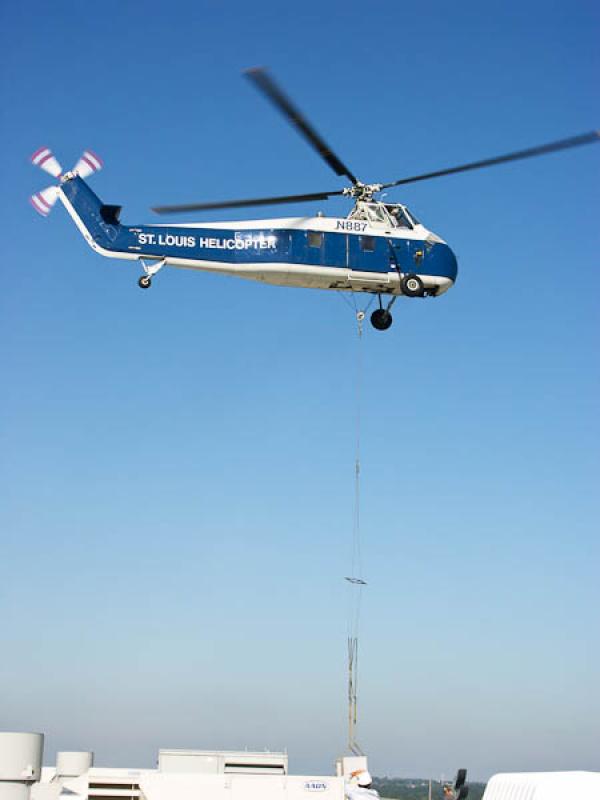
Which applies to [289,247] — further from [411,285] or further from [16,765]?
[16,765]

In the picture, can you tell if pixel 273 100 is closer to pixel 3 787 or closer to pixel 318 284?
pixel 318 284

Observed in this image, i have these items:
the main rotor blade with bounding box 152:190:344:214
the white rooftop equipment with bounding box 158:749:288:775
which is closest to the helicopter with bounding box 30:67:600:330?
the main rotor blade with bounding box 152:190:344:214

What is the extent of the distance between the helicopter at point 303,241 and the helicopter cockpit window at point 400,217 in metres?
0.03

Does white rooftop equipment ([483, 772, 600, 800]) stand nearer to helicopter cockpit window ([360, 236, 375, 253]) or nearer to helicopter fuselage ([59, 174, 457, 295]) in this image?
helicopter fuselage ([59, 174, 457, 295])

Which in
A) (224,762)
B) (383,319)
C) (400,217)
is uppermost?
(400,217)

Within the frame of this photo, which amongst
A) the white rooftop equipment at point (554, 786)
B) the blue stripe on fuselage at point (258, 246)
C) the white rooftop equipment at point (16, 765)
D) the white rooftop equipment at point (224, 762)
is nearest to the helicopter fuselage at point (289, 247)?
the blue stripe on fuselage at point (258, 246)

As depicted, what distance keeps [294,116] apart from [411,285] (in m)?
5.88

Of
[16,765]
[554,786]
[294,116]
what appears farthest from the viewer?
[294,116]

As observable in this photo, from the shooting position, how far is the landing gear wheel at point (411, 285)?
27781 millimetres

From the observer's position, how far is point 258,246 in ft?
88.3

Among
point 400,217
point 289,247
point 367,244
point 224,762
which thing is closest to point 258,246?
point 289,247

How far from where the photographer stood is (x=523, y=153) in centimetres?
2525

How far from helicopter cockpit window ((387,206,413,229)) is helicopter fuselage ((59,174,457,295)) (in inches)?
3.7

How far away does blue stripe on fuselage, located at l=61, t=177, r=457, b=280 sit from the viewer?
26156 mm
